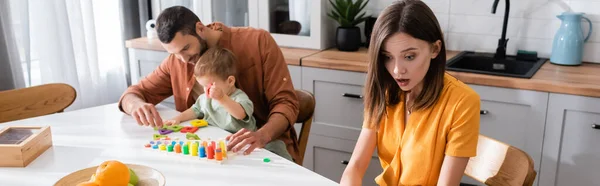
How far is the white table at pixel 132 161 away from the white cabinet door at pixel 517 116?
1143 mm

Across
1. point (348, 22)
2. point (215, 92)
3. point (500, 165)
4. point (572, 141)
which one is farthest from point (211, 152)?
point (348, 22)

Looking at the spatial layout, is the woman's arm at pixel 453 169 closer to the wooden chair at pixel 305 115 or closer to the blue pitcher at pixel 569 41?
the wooden chair at pixel 305 115

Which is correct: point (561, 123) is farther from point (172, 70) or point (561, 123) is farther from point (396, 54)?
point (172, 70)

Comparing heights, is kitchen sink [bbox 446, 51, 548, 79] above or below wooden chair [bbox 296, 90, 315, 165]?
above

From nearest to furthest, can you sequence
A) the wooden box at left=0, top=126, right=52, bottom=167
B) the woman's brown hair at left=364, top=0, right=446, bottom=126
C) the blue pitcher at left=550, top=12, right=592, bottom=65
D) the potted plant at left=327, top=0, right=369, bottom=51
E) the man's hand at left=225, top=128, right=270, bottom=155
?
1. the woman's brown hair at left=364, top=0, right=446, bottom=126
2. the wooden box at left=0, top=126, right=52, bottom=167
3. the man's hand at left=225, top=128, right=270, bottom=155
4. the blue pitcher at left=550, top=12, right=592, bottom=65
5. the potted plant at left=327, top=0, right=369, bottom=51

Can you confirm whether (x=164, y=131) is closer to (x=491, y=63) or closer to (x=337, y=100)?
(x=337, y=100)

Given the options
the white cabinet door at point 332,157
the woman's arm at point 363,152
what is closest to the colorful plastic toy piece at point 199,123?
the woman's arm at point 363,152

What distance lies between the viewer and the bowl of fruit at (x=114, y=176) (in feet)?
3.93

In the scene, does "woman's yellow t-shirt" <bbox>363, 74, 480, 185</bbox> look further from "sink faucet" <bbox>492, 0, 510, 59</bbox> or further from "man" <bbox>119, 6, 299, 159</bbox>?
"sink faucet" <bbox>492, 0, 510, 59</bbox>

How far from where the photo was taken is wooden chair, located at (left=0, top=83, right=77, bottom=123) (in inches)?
79.7

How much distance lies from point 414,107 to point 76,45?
2.33 meters

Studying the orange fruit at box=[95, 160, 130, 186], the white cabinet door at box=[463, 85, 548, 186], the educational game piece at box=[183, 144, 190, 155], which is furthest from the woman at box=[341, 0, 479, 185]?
the white cabinet door at box=[463, 85, 548, 186]

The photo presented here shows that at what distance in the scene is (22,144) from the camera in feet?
4.77

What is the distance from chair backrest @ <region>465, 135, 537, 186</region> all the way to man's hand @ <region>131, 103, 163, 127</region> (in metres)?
0.93
